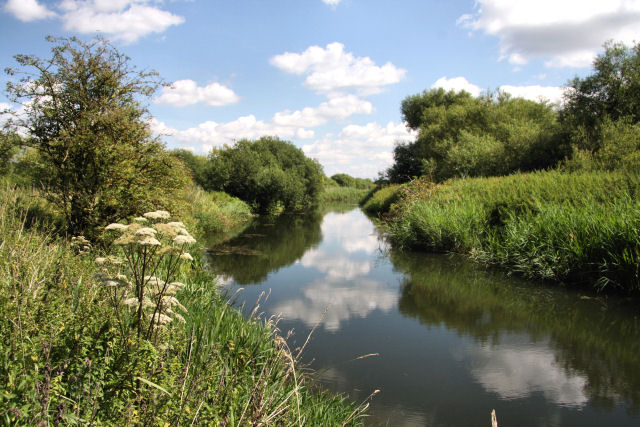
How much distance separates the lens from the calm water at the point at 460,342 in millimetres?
4168

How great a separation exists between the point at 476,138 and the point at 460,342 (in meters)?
21.1

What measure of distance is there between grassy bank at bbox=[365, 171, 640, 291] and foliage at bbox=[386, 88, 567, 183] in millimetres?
6985

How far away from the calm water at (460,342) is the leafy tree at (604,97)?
11.1 meters

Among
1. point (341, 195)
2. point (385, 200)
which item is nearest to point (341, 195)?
point (341, 195)

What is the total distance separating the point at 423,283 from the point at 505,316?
2.50m

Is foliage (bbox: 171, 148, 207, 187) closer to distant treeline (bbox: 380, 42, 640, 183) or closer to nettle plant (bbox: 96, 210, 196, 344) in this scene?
distant treeline (bbox: 380, 42, 640, 183)

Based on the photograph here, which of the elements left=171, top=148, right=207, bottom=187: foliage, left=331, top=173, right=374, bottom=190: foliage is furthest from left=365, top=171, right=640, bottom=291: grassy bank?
left=331, top=173, right=374, bottom=190: foliage

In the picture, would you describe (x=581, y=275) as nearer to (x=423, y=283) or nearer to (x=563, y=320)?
(x=563, y=320)

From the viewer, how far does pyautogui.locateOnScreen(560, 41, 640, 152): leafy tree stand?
1686cm

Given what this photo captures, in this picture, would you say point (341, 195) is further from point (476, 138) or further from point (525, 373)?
point (525, 373)

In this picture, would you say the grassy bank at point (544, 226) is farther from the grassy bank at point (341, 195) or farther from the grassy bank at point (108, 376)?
the grassy bank at point (341, 195)

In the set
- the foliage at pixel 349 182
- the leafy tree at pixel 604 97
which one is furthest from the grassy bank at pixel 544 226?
the foliage at pixel 349 182

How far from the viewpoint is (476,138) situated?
24469 millimetres

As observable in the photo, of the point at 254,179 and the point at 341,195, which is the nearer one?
the point at 254,179
